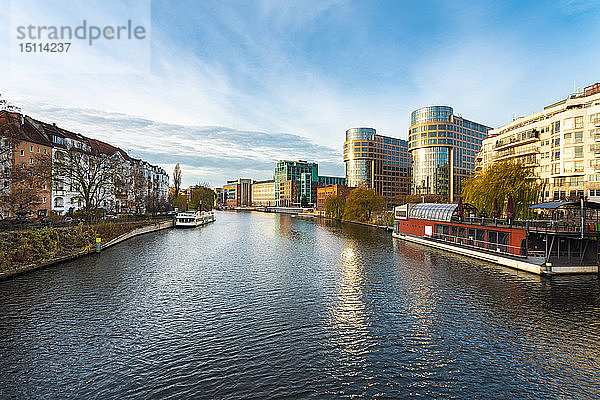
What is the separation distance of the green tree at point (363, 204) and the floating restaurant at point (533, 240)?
5598 centimetres

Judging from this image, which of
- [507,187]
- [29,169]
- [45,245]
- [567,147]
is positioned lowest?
[45,245]

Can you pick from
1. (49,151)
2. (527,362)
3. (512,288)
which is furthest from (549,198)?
(49,151)

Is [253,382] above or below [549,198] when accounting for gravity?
below

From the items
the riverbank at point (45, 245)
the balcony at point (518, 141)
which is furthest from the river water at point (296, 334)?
the balcony at point (518, 141)

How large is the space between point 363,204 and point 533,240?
77042 mm

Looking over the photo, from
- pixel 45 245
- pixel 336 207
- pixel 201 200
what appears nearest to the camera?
pixel 45 245

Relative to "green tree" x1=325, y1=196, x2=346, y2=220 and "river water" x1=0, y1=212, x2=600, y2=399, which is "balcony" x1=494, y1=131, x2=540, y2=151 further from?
"green tree" x1=325, y1=196, x2=346, y2=220

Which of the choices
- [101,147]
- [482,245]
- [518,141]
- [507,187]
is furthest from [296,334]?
[101,147]

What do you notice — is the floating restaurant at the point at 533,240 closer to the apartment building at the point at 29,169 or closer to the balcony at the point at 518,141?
the balcony at the point at 518,141

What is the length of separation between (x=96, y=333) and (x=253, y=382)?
38.2 ft

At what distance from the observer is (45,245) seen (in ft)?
137

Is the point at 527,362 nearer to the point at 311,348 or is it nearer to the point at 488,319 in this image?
the point at 488,319

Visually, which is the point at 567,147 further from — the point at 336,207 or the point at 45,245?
the point at 45,245

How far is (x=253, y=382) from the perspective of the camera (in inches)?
615
